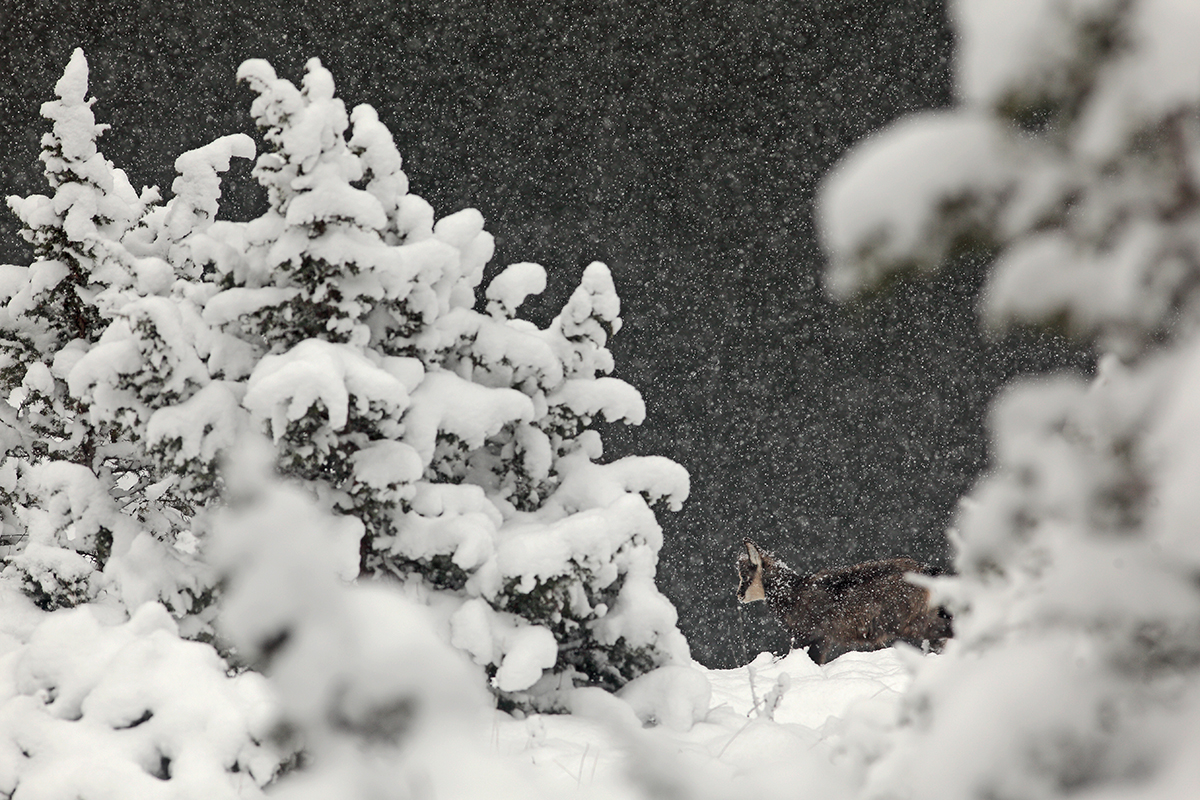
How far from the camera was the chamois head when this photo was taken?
1151 centimetres

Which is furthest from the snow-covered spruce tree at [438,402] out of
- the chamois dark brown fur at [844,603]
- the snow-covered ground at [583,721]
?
the chamois dark brown fur at [844,603]

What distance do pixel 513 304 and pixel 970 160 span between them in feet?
19.3

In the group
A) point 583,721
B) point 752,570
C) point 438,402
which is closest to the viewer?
point 583,721

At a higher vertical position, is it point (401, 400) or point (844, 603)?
point (844, 603)

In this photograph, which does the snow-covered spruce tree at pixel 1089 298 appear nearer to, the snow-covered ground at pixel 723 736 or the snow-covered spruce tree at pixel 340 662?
the snow-covered ground at pixel 723 736

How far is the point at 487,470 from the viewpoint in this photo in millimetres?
6797

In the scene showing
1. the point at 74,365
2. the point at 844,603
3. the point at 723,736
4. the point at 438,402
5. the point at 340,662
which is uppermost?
the point at 844,603

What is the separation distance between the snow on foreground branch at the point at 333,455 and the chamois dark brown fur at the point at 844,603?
202 inches

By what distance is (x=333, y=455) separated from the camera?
19.4 feet

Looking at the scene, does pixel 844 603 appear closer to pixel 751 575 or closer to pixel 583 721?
pixel 751 575

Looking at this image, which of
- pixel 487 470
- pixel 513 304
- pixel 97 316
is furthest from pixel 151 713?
pixel 97 316

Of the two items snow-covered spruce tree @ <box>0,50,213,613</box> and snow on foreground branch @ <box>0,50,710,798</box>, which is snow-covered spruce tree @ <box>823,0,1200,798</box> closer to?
snow on foreground branch @ <box>0,50,710,798</box>

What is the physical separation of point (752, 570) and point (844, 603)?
1.21 meters

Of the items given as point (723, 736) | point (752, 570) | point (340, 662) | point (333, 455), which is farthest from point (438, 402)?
point (752, 570)
